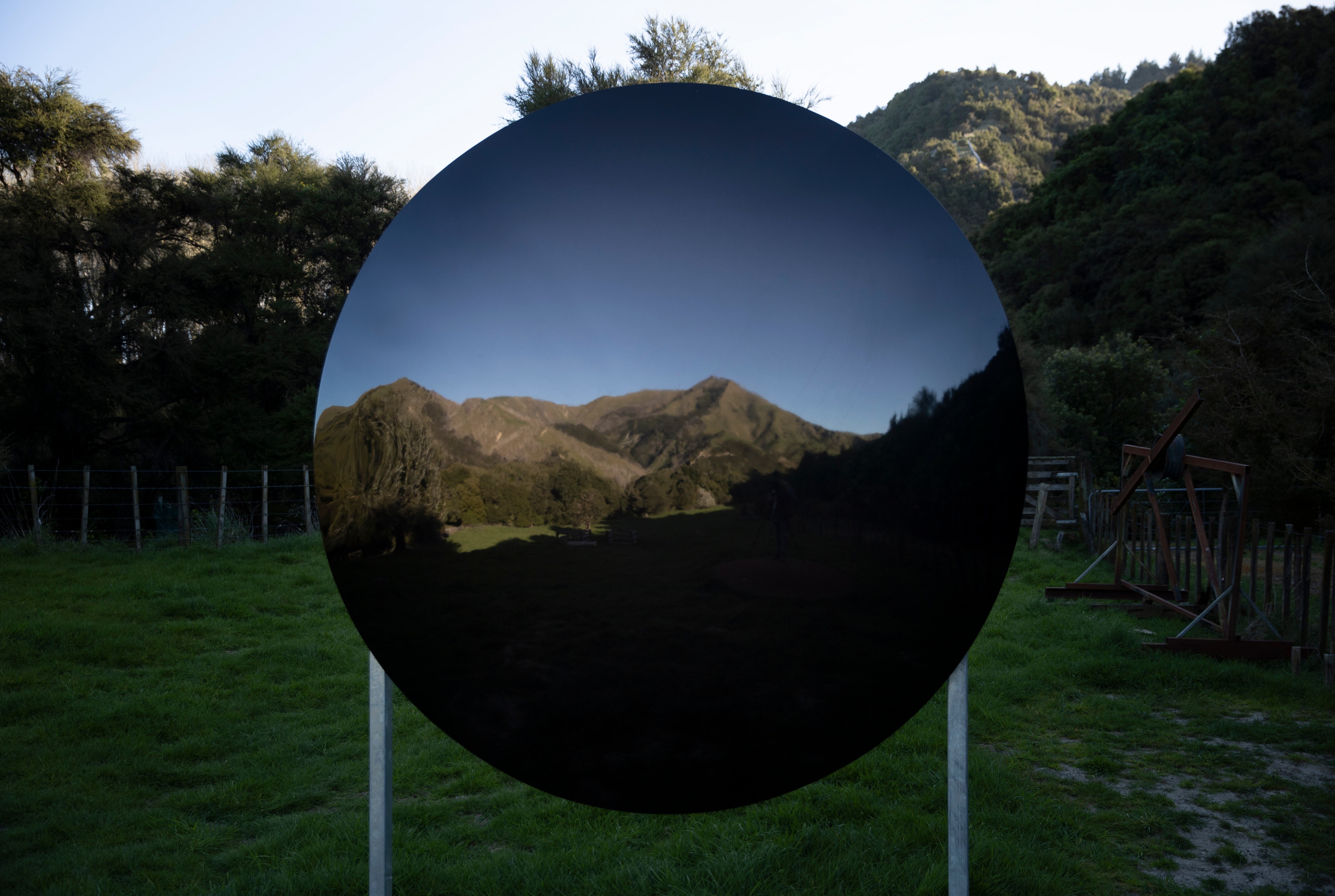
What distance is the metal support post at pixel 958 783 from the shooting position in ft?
6.55

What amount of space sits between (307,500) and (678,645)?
12046 millimetres

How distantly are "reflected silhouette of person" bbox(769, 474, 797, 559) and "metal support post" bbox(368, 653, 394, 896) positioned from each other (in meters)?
1.25

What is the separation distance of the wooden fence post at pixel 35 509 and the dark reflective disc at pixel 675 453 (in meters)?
11.5

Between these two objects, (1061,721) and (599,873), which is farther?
(1061,721)

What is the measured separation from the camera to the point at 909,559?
1.60 metres

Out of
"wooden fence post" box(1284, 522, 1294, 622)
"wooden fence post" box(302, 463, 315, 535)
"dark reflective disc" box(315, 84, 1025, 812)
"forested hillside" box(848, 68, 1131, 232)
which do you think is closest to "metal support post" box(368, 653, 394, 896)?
Answer: "dark reflective disc" box(315, 84, 1025, 812)

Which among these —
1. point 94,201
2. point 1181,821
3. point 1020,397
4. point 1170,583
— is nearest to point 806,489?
point 1020,397

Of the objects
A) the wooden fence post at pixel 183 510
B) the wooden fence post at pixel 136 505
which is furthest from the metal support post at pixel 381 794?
the wooden fence post at pixel 136 505

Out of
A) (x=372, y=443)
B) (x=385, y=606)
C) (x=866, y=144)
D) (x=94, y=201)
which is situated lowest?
(x=385, y=606)

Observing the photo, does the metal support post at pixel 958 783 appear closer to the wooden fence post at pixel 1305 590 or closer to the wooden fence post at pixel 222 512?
the wooden fence post at pixel 1305 590

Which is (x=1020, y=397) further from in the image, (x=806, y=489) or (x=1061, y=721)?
(x=1061, y=721)

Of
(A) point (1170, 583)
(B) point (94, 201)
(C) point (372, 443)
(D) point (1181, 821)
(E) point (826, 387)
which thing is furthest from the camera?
(B) point (94, 201)

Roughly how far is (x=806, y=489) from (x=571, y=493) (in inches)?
19.5

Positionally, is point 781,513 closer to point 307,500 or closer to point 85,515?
point 307,500
